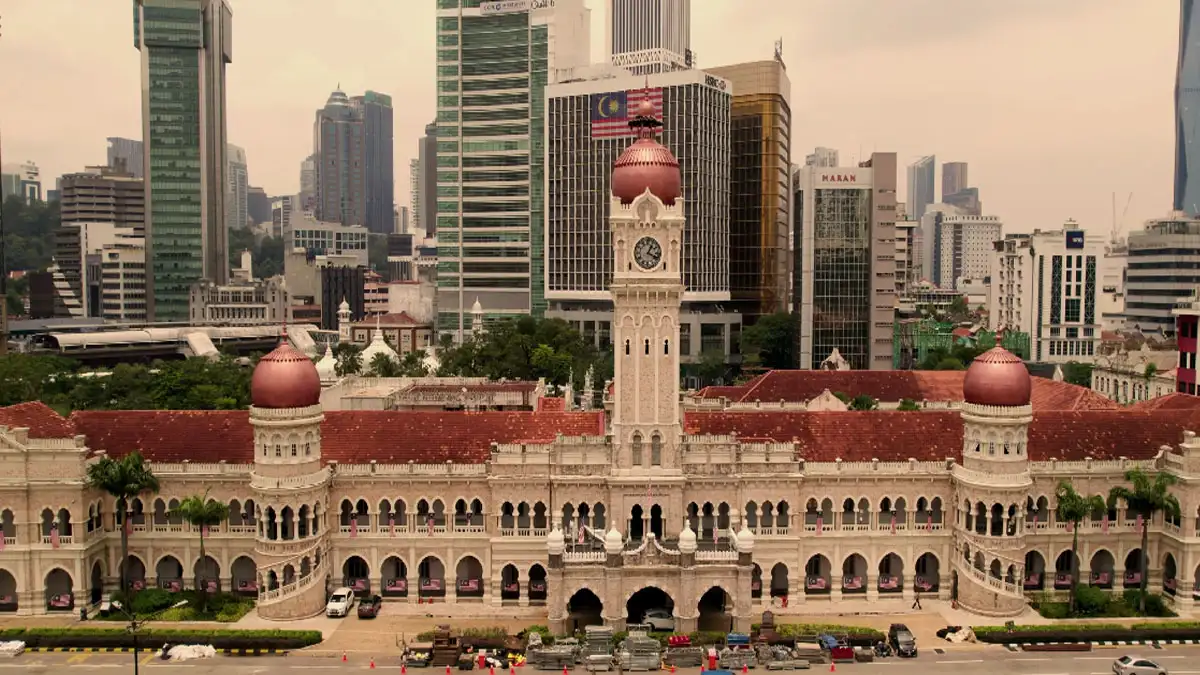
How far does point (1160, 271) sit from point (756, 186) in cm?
6353

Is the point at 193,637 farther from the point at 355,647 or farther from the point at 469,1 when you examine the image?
the point at 469,1

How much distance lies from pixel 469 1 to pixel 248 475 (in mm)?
121719

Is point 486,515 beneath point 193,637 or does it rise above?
above

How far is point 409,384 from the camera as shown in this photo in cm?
8806

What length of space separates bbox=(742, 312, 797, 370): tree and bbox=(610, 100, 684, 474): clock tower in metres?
89.8

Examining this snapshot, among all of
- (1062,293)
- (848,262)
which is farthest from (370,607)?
(1062,293)

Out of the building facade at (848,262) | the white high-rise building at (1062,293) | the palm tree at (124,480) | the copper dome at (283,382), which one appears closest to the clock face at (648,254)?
the copper dome at (283,382)

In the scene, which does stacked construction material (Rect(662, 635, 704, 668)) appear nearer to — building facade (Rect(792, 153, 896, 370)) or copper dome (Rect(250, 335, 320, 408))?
copper dome (Rect(250, 335, 320, 408))

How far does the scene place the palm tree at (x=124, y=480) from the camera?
182 ft

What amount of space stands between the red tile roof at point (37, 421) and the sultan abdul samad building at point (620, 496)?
17 cm

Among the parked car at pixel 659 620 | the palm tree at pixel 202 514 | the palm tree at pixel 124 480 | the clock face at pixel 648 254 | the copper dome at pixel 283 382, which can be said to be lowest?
the parked car at pixel 659 620

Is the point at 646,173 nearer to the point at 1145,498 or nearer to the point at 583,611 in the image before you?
the point at 583,611

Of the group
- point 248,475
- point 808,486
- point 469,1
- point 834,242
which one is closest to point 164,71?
point 469,1

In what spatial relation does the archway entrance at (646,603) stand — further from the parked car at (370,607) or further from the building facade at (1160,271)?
the building facade at (1160,271)
